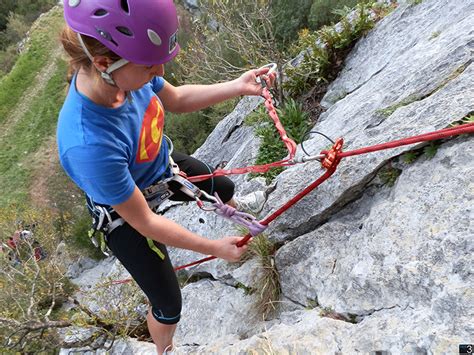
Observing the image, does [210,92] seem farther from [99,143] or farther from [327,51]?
[327,51]

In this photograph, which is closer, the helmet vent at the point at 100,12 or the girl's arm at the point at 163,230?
the helmet vent at the point at 100,12

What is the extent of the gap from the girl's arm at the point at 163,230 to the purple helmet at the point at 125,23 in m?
0.66

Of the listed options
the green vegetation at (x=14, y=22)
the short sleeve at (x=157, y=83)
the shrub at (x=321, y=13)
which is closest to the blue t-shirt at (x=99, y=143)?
the short sleeve at (x=157, y=83)

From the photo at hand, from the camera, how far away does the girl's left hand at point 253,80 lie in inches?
115

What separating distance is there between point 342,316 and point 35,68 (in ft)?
89.5

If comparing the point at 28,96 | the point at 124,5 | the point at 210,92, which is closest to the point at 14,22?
the point at 28,96

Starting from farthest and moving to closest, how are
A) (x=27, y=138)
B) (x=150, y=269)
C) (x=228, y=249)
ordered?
(x=27, y=138), (x=150, y=269), (x=228, y=249)

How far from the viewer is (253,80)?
2.96 m

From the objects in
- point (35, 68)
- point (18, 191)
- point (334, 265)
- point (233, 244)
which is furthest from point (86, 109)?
point (35, 68)

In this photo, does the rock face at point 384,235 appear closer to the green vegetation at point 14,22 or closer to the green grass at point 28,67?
the green grass at point 28,67

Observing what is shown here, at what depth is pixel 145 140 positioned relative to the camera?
2.25 m

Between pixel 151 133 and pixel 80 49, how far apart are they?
602 mm

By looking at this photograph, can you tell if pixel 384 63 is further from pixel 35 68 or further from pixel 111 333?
pixel 35 68

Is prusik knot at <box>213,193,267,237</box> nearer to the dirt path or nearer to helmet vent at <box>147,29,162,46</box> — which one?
helmet vent at <box>147,29,162,46</box>
